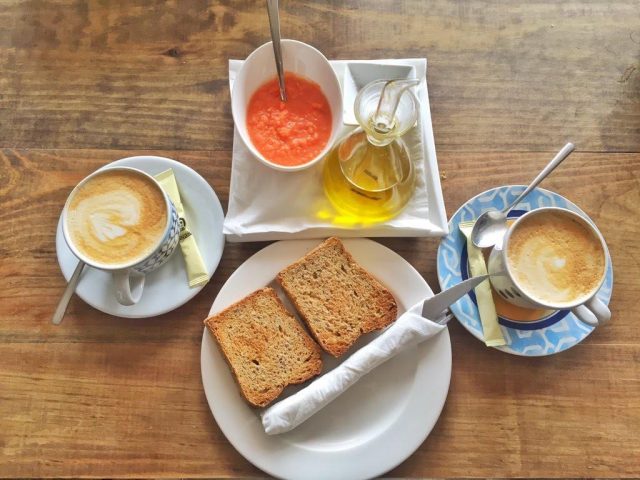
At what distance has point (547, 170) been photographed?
1.19 metres

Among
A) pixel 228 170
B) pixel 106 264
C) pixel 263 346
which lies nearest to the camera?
pixel 106 264

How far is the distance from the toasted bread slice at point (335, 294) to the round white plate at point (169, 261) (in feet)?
0.60

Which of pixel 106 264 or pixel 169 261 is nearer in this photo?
pixel 106 264

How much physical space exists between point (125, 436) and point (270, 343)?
382 mm

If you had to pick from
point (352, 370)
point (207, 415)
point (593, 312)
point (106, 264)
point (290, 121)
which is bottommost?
point (207, 415)

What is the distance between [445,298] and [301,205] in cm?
38

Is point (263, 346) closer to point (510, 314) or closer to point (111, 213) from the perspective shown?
point (111, 213)

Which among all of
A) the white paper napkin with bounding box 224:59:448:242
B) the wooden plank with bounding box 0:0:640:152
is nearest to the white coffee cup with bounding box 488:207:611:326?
the white paper napkin with bounding box 224:59:448:242

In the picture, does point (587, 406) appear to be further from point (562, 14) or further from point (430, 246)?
point (562, 14)

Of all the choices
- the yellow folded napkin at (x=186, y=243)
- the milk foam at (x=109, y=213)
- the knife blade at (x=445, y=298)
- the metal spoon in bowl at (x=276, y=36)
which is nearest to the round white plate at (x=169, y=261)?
the yellow folded napkin at (x=186, y=243)

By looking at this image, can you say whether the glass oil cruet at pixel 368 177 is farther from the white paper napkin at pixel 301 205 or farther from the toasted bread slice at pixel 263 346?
the toasted bread slice at pixel 263 346

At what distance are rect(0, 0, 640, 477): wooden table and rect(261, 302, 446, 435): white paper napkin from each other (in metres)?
0.14

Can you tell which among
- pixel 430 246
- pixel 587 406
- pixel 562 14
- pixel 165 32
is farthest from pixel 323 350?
pixel 562 14

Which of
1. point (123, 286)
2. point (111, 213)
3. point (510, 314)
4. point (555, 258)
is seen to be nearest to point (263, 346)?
point (123, 286)
